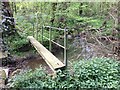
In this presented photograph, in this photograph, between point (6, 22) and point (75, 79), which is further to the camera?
point (6, 22)

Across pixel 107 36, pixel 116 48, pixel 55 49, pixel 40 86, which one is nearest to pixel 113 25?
pixel 107 36

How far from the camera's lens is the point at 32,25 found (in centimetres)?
547

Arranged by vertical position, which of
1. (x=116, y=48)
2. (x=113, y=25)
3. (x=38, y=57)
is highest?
(x=113, y=25)

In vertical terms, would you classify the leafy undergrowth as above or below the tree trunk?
below

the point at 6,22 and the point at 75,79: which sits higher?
the point at 6,22

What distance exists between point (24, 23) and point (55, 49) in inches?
70.4

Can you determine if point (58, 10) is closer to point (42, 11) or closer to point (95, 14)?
point (42, 11)

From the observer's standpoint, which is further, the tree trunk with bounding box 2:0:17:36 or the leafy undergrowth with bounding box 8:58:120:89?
the tree trunk with bounding box 2:0:17:36

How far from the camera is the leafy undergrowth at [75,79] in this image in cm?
221

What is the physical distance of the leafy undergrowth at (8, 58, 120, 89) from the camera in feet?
7.27

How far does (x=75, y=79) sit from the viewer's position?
7.66ft

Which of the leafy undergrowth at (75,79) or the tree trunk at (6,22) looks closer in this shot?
the leafy undergrowth at (75,79)

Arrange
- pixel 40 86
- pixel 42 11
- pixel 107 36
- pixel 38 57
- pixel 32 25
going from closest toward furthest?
pixel 40 86
pixel 107 36
pixel 38 57
pixel 32 25
pixel 42 11

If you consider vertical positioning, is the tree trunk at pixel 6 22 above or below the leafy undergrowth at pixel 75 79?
above
